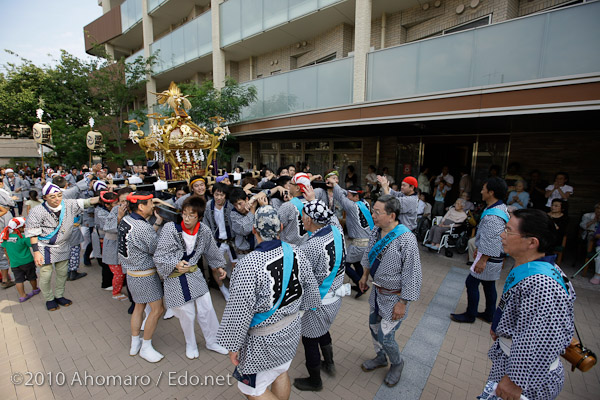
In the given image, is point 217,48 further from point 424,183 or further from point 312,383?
point 312,383

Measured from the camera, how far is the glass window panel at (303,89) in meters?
8.62

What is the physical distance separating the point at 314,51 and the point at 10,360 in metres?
12.2

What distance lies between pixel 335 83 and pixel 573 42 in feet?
16.5

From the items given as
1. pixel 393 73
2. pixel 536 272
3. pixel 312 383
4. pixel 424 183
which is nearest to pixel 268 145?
pixel 424 183

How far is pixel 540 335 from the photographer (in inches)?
65.1

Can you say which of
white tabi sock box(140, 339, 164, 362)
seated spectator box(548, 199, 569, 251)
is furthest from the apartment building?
white tabi sock box(140, 339, 164, 362)

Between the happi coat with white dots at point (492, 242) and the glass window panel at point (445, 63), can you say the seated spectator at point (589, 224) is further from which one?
the happi coat with white dots at point (492, 242)

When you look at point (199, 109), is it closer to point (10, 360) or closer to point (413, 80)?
point (413, 80)

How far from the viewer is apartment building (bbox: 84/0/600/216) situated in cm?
505

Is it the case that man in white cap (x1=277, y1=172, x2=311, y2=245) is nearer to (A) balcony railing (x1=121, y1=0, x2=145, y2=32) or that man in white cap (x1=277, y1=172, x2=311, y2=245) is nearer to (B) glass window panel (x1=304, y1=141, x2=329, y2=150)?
(B) glass window panel (x1=304, y1=141, x2=329, y2=150)

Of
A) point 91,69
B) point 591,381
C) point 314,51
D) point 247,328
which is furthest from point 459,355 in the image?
point 91,69

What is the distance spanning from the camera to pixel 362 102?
23.8 ft

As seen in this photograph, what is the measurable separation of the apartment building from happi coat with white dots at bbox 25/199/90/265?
617 centimetres

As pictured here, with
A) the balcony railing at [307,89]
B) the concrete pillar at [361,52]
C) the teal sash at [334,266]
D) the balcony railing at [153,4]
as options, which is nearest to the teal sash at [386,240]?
the teal sash at [334,266]
